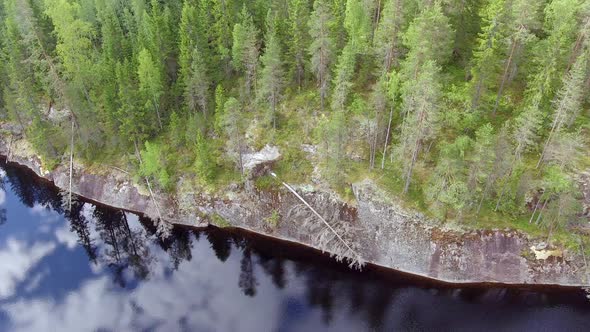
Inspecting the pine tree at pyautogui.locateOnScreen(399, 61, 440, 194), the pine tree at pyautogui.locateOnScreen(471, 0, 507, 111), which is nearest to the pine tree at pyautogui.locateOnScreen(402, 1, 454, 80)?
the pine tree at pyautogui.locateOnScreen(399, 61, 440, 194)

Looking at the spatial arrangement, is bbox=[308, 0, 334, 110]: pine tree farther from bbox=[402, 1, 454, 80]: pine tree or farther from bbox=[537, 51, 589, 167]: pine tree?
bbox=[537, 51, 589, 167]: pine tree

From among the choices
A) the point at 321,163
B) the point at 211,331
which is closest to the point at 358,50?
the point at 321,163

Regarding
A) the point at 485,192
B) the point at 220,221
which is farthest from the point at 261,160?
the point at 485,192

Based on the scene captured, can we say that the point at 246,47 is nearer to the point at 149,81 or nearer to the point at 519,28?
the point at 149,81

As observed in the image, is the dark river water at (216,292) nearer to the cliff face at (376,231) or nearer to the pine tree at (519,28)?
the cliff face at (376,231)

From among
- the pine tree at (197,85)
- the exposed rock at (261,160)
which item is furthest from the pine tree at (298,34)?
the pine tree at (197,85)

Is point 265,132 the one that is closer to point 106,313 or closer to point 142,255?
point 142,255
